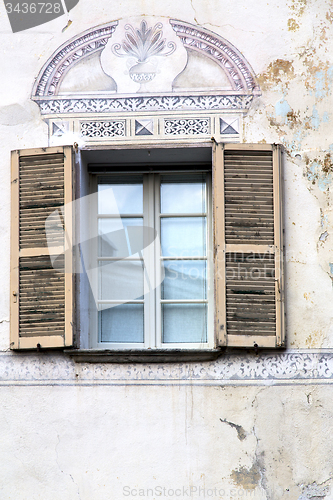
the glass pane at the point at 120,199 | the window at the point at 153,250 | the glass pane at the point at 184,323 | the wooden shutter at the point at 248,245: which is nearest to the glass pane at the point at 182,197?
the window at the point at 153,250

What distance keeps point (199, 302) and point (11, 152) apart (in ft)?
5.77

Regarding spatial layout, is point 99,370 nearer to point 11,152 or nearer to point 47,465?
point 47,465

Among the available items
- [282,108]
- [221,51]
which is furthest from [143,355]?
[221,51]

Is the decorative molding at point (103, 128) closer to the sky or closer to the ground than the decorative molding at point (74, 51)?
closer to the ground

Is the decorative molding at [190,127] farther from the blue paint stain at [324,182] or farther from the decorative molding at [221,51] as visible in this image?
the blue paint stain at [324,182]

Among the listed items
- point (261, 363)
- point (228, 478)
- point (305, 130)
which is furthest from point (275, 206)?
point (228, 478)

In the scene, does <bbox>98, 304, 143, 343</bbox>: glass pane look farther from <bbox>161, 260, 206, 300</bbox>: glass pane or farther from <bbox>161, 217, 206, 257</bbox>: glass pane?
<bbox>161, 217, 206, 257</bbox>: glass pane

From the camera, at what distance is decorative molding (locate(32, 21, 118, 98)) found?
4738 mm

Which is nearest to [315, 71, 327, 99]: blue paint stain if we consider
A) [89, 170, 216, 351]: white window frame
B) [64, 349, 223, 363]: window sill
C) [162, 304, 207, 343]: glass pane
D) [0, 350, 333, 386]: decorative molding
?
[89, 170, 216, 351]: white window frame

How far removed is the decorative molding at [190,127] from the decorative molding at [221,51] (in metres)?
0.36

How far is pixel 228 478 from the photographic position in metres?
4.22

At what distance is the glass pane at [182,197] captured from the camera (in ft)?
15.7

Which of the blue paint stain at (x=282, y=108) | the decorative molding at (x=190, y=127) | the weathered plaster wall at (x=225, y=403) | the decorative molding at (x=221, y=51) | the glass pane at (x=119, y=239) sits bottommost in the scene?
the weathered plaster wall at (x=225, y=403)

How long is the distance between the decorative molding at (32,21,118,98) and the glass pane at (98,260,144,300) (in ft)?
4.82
